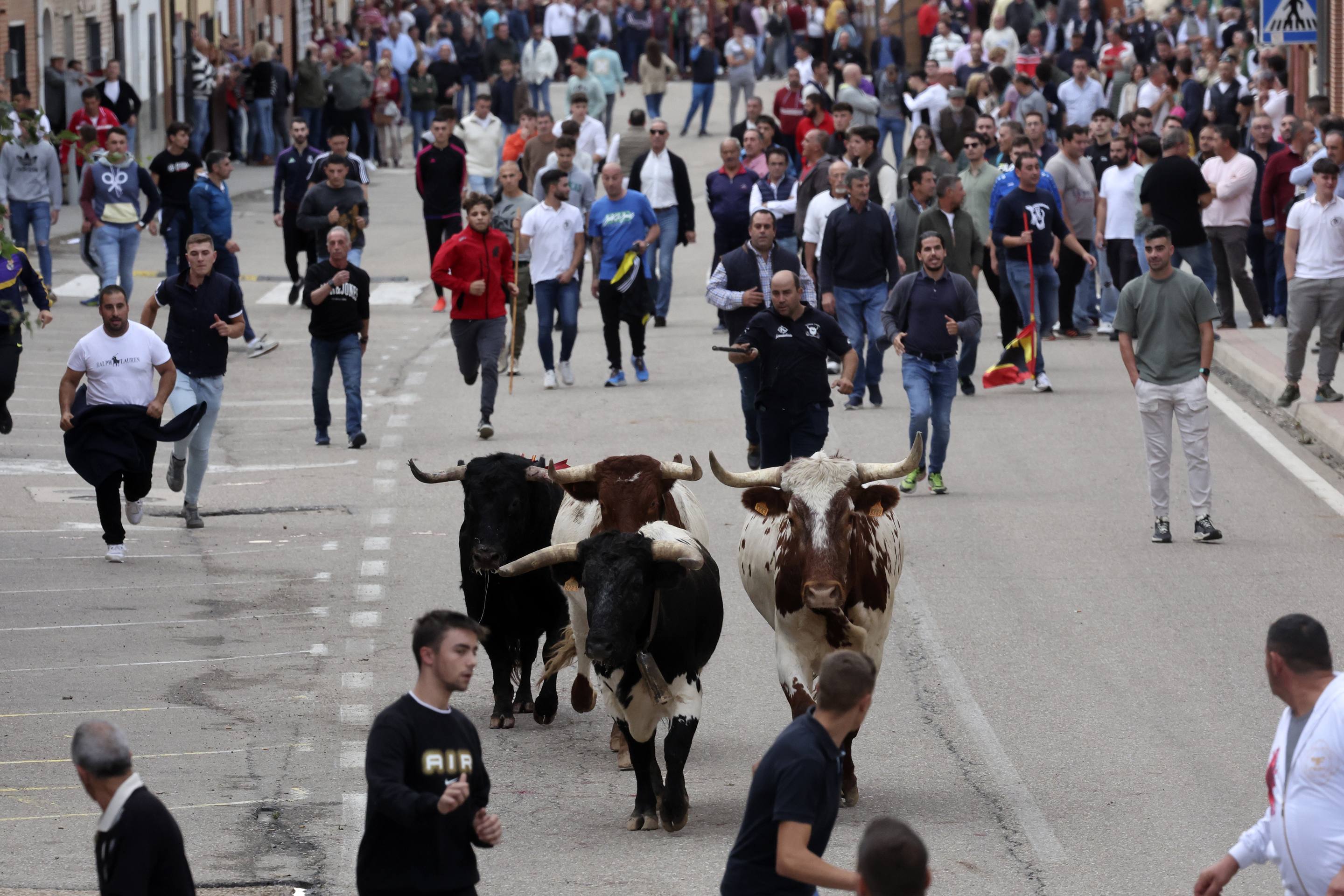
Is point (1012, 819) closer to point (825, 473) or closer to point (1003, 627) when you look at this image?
point (825, 473)

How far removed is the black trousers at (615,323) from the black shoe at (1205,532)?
7.34m

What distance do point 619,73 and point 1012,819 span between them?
31748 mm

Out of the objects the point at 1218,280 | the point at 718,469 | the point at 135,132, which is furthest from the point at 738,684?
the point at 135,132

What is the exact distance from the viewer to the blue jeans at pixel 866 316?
18609 mm

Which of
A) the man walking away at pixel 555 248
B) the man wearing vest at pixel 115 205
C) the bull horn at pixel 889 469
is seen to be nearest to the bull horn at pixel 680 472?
the bull horn at pixel 889 469

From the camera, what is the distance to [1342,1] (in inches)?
1260

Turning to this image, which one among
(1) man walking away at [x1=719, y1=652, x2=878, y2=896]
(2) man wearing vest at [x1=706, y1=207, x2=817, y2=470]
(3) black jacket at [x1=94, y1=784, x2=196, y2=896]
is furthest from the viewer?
(2) man wearing vest at [x1=706, y1=207, x2=817, y2=470]

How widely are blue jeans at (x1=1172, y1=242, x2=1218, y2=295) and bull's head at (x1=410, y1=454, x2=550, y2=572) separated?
1233 cm

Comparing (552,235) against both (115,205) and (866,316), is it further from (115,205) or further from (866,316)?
(115,205)

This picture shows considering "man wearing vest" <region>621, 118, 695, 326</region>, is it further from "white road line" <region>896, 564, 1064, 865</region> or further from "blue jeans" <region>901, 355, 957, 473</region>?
"white road line" <region>896, 564, 1064, 865</region>

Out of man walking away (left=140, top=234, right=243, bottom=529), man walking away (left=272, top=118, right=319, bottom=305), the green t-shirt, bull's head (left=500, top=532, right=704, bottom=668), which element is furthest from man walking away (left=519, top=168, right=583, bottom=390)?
bull's head (left=500, top=532, right=704, bottom=668)

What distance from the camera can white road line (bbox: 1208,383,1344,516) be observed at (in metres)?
15.7

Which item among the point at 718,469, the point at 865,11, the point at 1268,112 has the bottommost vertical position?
the point at 718,469

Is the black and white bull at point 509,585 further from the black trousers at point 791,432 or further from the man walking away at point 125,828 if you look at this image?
the man walking away at point 125,828
